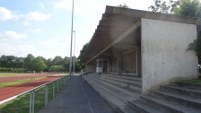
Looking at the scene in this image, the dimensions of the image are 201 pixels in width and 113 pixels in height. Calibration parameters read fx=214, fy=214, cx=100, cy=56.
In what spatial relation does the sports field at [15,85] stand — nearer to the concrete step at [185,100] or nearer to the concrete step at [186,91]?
the concrete step at [186,91]

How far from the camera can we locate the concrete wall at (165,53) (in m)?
7.76

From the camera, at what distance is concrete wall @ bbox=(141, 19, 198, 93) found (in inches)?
306

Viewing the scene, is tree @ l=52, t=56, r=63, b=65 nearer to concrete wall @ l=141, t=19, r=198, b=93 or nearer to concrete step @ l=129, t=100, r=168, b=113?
concrete wall @ l=141, t=19, r=198, b=93

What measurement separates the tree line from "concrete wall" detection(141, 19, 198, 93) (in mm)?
83729

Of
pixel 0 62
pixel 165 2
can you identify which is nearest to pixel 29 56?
pixel 0 62

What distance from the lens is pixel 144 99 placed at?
7.04 metres

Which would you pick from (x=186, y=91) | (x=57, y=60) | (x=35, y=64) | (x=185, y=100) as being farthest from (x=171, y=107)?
(x=57, y=60)

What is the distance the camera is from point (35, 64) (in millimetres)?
109812

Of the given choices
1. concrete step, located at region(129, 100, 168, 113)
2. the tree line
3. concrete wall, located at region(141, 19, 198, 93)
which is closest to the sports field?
concrete step, located at region(129, 100, 168, 113)

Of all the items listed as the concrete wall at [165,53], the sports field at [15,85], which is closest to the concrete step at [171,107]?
the concrete wall at [165,53]

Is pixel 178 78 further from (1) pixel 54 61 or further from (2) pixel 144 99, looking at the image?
(1) pixel 54 61

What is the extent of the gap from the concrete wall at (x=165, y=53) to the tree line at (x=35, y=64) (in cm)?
8373

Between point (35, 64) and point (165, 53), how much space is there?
10798 centimetres

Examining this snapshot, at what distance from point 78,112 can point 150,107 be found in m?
2.50
